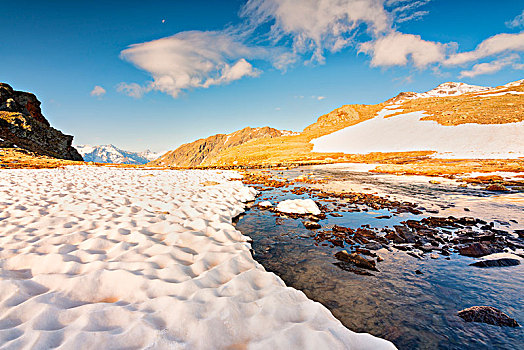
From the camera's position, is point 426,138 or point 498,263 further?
point 426,138

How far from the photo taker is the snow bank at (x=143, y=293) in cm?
345

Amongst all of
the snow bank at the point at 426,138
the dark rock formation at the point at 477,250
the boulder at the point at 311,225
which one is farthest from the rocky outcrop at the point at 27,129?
the snow bank at the point at 426,138

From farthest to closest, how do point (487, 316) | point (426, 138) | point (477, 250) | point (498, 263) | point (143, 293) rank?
point (426, 138)
point (477, 250)
point (498, 263)
point (487, 316)
point (143, 293)

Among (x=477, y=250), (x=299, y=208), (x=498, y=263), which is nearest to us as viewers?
(x=498, y=263)

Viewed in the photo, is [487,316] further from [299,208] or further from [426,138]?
[426,138]

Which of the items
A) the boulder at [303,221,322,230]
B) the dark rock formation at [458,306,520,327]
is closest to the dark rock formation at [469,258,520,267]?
the dark rock formation at [458,306,520,327]

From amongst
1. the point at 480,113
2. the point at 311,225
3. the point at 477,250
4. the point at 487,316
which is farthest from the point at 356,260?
the point at 480,113

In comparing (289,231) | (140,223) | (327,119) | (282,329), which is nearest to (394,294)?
(282,329)

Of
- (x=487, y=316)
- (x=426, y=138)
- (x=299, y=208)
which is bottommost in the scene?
(x=487, y=316)

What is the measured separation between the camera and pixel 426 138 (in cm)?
6588

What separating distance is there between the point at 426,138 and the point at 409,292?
78.3 metres

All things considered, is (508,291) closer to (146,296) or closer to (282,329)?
(282,329)

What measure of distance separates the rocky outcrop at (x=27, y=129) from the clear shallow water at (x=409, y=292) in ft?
260

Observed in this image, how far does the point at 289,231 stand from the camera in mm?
11062
